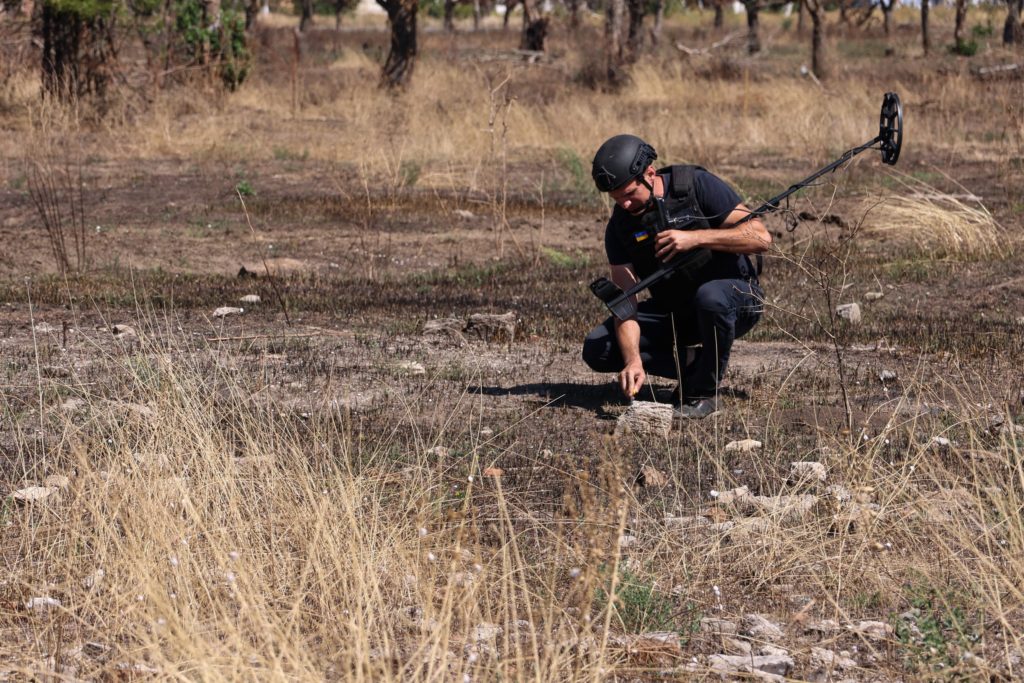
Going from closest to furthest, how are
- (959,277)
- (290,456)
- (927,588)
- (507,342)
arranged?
(927,588) < (290,456) < (507,342) < (959,277)

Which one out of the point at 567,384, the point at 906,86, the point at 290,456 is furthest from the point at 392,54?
the point at 290,456

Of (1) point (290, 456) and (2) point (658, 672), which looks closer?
(2) point (658, 672)

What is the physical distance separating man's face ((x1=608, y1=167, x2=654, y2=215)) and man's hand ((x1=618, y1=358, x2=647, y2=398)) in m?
0.60

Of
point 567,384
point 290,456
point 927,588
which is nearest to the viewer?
point 927,588

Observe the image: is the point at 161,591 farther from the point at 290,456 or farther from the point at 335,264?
the point at 335,264

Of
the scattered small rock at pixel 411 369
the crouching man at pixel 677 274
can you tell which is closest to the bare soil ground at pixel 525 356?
the scattered small rock at pixel 411 369

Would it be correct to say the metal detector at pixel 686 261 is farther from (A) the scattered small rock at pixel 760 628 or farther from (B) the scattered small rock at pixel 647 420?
(A) the scattered small rock at pixel 760 628

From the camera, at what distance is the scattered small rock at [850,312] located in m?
7.95

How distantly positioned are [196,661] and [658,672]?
115 centimetres

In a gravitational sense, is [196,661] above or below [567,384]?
above

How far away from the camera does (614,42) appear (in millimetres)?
24359

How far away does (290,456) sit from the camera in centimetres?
492

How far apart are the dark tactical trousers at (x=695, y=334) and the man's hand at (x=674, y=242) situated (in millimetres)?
298

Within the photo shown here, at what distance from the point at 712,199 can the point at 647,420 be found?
0.91m
